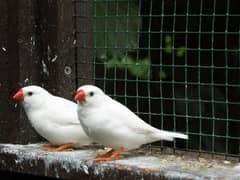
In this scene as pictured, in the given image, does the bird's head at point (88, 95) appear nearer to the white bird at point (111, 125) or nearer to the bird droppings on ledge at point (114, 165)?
the white bird at point (111, 125)

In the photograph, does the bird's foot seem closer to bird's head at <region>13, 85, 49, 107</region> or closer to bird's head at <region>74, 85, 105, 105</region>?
bird's head at <region>13, 85, 49, 107</region>

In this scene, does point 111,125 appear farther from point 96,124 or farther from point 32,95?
point 32,95

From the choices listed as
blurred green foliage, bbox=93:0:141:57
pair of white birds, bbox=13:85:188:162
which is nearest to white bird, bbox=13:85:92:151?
pair of white birds, bbox=13:85:188:162

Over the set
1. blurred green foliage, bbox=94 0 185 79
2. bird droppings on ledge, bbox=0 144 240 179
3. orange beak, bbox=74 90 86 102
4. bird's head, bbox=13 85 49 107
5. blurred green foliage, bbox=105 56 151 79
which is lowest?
bird droppings on ledge, bbox=0 144 240 179

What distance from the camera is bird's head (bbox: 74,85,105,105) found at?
11.5ft

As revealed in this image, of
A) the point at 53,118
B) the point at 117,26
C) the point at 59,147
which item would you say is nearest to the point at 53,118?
the point at 53,118

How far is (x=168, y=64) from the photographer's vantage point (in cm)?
405

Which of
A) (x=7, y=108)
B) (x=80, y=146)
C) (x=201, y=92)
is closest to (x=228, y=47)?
(x=201, y=92)

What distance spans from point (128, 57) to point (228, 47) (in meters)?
0.50

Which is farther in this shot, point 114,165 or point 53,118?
point 53,118

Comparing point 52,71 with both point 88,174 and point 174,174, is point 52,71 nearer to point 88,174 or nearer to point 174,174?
point 88,174

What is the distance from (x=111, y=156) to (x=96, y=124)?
0.16 m

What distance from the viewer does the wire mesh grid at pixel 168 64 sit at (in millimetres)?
3830

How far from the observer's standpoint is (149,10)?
394 cm
